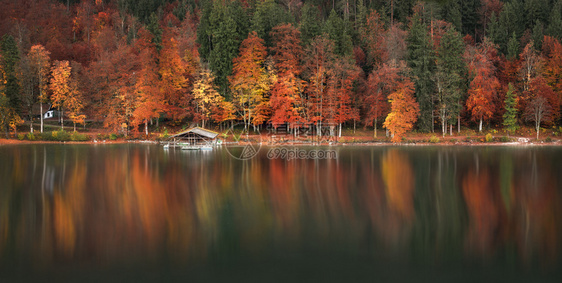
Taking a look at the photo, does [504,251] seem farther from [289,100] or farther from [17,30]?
[17,30]

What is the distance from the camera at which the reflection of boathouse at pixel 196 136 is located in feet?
160

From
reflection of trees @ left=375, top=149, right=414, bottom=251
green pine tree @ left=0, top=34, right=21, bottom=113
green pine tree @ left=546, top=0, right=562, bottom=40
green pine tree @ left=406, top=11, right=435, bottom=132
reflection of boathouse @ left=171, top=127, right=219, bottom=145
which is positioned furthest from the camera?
green pine tree @ left=546, top=0, right=562, bottom=40

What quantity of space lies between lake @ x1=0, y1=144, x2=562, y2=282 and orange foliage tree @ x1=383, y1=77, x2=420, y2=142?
46.8 ft

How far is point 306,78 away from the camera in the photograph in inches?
2183

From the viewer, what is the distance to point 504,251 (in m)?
15.7

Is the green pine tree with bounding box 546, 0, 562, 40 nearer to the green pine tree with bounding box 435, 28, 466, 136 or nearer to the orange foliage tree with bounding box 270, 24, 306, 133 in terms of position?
the green pine tree with bounding box 435, 28, 466, 136

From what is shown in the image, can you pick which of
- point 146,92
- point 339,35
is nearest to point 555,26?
point 339,35

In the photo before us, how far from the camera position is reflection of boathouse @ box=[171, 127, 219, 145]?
48.8 meters

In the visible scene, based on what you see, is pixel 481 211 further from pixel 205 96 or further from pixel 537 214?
pixel 205 96

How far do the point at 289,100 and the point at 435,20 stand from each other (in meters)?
23.3

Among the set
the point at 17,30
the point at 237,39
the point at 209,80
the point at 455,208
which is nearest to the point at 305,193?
the point at 455,208

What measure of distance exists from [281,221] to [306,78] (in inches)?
1486

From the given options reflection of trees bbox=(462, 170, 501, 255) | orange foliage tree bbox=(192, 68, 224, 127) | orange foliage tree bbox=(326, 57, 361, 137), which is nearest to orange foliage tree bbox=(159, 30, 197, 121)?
orange foliage tree bbox=(192, 68, 224, 127)

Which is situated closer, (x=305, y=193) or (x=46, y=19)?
(x=305, y=193)
